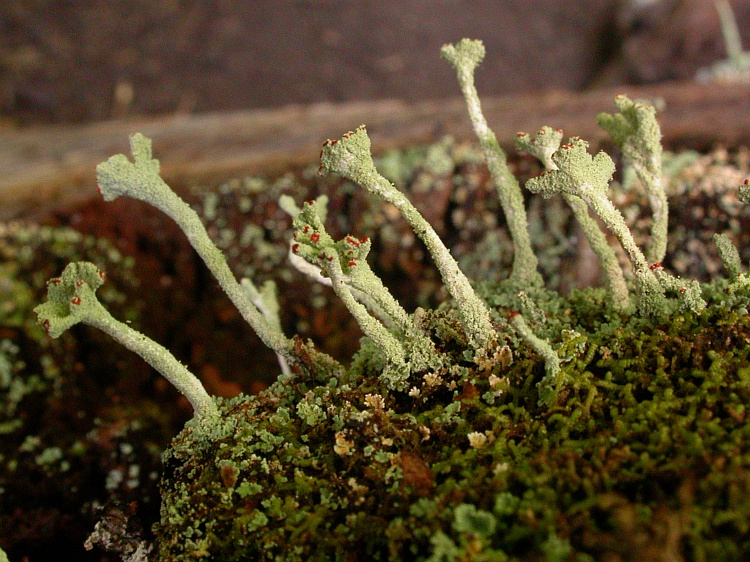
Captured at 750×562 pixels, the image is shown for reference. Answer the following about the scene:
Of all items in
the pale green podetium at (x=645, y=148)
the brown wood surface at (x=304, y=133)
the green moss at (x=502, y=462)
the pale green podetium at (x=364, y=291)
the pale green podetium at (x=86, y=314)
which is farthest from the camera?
the brown wood surface at (x=304, y=133)

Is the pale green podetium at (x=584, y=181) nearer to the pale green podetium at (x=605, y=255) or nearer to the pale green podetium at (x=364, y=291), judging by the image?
the pale green podetium at (x=605, y=255)

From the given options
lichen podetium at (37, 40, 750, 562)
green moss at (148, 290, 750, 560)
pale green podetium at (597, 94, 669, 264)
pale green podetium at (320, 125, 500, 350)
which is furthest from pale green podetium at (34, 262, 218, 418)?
pale green podetium at (597, 94, 669, 264)

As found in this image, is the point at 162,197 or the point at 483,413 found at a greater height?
the point at 162,197

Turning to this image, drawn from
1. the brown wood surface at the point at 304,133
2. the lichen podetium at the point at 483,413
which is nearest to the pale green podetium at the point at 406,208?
the lichen podetium at the point at 483,413

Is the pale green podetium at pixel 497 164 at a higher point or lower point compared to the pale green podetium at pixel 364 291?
higher

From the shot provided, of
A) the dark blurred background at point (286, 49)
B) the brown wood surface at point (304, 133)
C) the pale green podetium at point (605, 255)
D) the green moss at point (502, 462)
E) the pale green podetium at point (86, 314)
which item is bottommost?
the green moss at point (502, 462)

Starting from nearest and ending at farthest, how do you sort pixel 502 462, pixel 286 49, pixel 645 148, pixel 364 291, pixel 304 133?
pixel 502 462 → pixel 364 291 → pixel 645 148 → pixel 304 133 → pixel 286 49

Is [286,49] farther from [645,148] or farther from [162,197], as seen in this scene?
[645,148]

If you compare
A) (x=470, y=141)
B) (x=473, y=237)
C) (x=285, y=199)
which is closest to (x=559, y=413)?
(x=285, y=199)

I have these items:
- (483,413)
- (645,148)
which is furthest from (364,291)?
(645,148)
